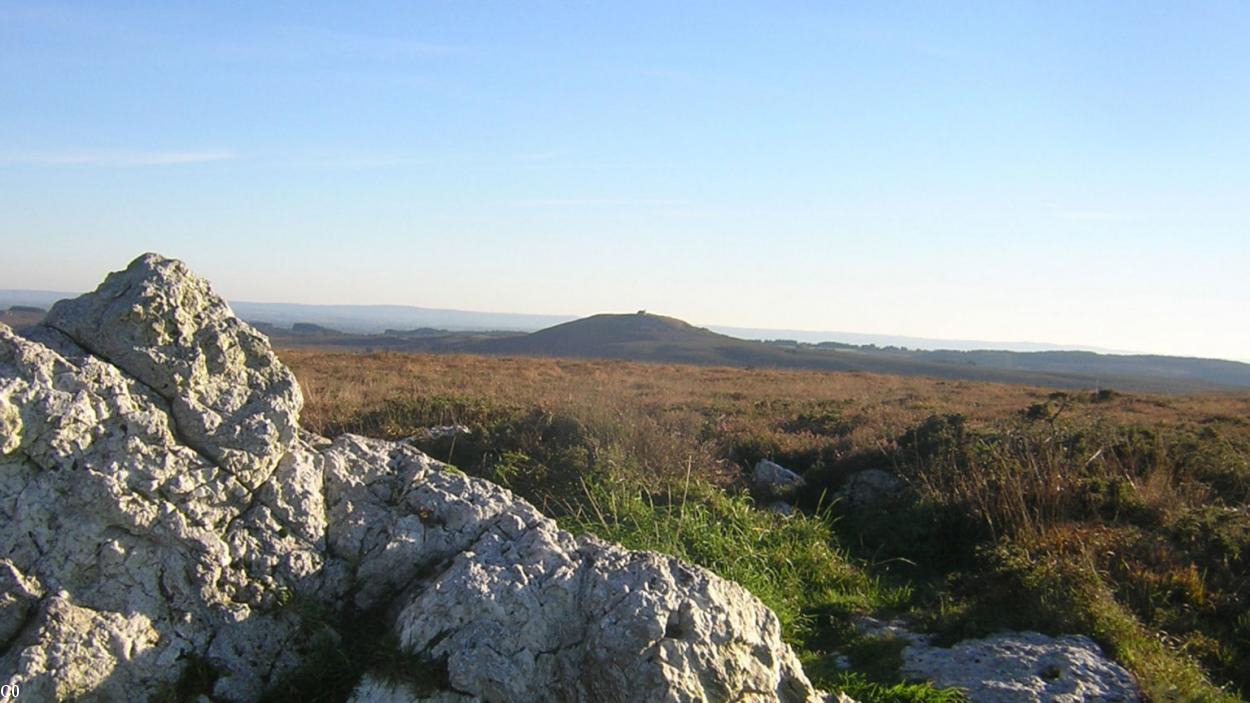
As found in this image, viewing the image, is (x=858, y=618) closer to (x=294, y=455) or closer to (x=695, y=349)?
(x=294, y=455)

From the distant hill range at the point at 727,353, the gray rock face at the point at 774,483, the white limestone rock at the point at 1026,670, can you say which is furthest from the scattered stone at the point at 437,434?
the distant hill range at the point at 727,353

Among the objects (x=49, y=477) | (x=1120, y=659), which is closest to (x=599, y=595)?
(x=49, y=477)

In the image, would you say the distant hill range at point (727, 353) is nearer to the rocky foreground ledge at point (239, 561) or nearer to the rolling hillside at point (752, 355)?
the rolling hillside at point (752, 355)

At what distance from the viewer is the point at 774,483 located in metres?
10.5

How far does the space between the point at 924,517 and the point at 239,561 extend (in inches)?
A: 260

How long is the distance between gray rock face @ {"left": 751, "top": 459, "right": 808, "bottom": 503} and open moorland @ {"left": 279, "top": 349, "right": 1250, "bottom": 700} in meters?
0.20

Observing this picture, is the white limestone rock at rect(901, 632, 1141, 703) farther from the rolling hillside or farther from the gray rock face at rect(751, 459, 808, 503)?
the rolling hillside

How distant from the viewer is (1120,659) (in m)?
Answer: 5.66

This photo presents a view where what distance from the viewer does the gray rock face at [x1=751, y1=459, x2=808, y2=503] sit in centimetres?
1012

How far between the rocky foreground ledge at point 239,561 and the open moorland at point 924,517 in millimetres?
1709

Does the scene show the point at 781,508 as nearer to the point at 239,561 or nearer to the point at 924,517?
the point at 924,517

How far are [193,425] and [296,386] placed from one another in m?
0.54

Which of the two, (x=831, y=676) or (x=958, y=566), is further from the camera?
(x=958, y=566)

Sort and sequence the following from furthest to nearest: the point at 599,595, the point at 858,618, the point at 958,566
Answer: the point at 958,566
the point at 858,618
the point at 599,595
